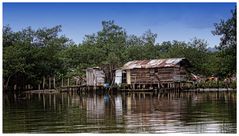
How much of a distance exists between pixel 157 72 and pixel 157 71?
0.10 meters

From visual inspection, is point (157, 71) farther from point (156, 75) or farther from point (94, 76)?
point (94, 76)

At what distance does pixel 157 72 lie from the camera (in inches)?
1454

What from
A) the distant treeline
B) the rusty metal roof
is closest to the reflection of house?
the rusty metal roof

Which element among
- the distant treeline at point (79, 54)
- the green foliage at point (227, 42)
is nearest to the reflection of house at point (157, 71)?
the distant treeline at point (79, 54)

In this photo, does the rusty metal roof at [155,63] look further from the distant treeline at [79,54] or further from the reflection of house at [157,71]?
the distant treeline at [79,54]

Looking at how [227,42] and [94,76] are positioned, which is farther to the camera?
[94,76]

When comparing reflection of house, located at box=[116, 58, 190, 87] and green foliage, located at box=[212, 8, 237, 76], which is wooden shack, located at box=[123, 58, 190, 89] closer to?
reflection of house, located at box=[116, 58, 190, 87]

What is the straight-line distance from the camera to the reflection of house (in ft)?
118

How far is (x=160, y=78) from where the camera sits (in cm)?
3691

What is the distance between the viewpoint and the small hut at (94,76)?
39.9 metres

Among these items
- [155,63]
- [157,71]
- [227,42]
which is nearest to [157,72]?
[157,71]

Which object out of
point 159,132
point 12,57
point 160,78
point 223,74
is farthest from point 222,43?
point 159,132

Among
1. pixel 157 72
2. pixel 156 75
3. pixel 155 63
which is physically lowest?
pixel 156 75

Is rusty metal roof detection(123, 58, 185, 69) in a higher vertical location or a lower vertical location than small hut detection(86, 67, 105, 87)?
higher
